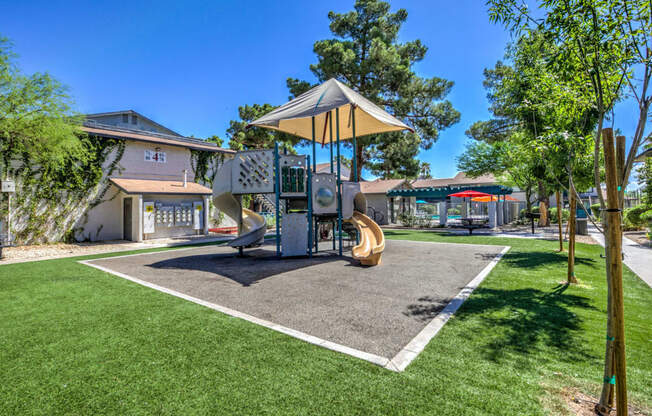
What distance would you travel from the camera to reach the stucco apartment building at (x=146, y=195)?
15.5 m

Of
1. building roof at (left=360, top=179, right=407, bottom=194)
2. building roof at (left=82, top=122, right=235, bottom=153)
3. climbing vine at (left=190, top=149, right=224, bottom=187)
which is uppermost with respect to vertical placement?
building roof at (left=82, top=122, right=235, bottom=153)

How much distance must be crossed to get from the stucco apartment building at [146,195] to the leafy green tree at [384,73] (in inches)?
392

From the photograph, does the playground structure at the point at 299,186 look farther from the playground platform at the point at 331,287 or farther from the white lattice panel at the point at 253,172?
the playground platform at the point at 331,287

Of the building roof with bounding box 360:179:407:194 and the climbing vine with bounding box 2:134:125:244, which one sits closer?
the climbing vine with bounding box 2:134:125:244

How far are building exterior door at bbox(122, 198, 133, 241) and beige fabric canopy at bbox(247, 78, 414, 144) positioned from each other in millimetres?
10114

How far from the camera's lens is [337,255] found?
10312 mm

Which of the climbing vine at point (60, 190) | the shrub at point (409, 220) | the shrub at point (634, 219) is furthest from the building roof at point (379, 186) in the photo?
the climbing vine at point (60, 190)

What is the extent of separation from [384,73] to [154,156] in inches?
601

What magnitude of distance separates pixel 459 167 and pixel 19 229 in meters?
26.3

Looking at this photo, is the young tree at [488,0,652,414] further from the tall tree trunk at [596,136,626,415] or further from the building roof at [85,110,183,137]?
the building roof at [85,110,183,137]

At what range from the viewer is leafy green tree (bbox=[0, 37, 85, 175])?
1135 cm

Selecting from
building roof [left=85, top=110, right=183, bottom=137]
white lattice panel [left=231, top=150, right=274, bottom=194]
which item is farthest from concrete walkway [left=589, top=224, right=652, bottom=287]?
building roof [left=85, top=110, right=183, bottom=137]

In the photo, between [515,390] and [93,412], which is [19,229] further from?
[515,390]

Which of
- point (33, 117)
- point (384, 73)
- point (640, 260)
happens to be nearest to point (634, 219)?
point (640, 260)
